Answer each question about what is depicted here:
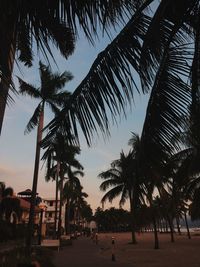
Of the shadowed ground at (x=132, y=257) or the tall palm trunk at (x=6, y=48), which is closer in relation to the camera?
the tall palm trunk at (x=6, y=48)

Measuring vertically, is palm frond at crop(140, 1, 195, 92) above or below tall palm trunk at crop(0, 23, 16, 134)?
above

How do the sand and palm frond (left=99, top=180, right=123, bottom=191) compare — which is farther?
palm frond (left=99, top=180, right=123, bottom=191)

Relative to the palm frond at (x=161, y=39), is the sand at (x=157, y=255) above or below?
below

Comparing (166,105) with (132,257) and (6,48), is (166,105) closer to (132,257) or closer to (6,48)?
(6,48)

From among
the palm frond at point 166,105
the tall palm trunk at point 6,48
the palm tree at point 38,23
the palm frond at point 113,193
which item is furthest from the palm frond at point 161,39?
the palm frond at point 113,193

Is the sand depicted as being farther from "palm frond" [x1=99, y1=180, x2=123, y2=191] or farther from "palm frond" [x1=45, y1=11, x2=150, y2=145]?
"palm frond" [x1=45, y1=11, x2=150, y2=145]

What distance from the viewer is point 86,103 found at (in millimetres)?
4512

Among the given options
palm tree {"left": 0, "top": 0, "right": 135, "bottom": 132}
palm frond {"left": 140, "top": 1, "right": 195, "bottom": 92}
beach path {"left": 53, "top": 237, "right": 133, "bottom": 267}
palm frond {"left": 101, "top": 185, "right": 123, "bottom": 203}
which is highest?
palm frond {"left": 101, "top": 185, "right": 123, "bottom": 203}

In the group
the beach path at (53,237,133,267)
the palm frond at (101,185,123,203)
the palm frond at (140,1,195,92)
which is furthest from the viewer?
the palm frond at (101,185,123,203)

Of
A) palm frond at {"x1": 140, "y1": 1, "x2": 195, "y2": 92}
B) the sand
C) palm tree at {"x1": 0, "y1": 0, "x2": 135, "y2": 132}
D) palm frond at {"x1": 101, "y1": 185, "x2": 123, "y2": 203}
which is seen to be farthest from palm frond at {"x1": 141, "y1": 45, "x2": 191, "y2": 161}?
palm frond at {"x1": 101, "y1": 185, "x2": 123, "y2": 203}

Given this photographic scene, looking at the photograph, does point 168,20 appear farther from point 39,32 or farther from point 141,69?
point 39,32

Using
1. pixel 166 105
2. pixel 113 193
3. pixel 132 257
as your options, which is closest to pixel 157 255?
pixel 132 257

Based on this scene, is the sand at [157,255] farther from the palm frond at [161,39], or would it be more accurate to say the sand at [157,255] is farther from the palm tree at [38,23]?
the palm tree at [38,23]

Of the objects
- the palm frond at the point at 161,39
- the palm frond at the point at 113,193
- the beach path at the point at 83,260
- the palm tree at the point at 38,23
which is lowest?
the beach path at the point at 83,260
